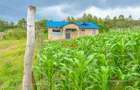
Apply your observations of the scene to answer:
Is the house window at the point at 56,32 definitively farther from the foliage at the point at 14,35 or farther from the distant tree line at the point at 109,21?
the distant tree line at the point at 109,21

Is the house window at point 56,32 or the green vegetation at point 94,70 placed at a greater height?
the green vegetation at point 94,70

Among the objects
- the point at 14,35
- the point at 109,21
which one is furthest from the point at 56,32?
the point at 109,21

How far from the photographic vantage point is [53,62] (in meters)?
5.93

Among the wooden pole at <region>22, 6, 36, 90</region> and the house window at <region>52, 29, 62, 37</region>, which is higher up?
the wooden pole at <region>22, 6, 36, 90</region>

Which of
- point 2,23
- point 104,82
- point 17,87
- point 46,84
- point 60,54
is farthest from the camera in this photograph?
point 2,23

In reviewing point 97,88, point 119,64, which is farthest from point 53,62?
point 119,64

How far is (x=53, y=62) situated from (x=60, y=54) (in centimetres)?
67

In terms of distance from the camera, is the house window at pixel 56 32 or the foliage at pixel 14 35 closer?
the foliage at pixel 14 35

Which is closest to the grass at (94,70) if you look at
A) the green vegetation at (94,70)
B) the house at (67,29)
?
the green vegetation at (94,70)

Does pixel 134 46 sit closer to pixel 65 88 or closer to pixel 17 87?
pixel 65 88

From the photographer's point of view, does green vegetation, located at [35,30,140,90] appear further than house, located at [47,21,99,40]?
No

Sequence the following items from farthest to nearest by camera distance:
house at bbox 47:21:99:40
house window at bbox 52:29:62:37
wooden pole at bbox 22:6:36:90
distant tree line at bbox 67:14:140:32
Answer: distant tree line at bbox 67:14:140:32 → house at bbox 47:21:99:40 → house window at bbox 52:29:62:37 → wooden pole at bbox 22:6:36:90

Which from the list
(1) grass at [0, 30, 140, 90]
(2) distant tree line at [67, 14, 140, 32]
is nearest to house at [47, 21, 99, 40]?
(2) distant tree line at [67, 14, 140, 32]

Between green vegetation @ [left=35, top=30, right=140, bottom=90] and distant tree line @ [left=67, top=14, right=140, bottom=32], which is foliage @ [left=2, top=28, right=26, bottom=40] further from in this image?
green vegetation @ [left=35, top=30, right=140, bottom=90]
